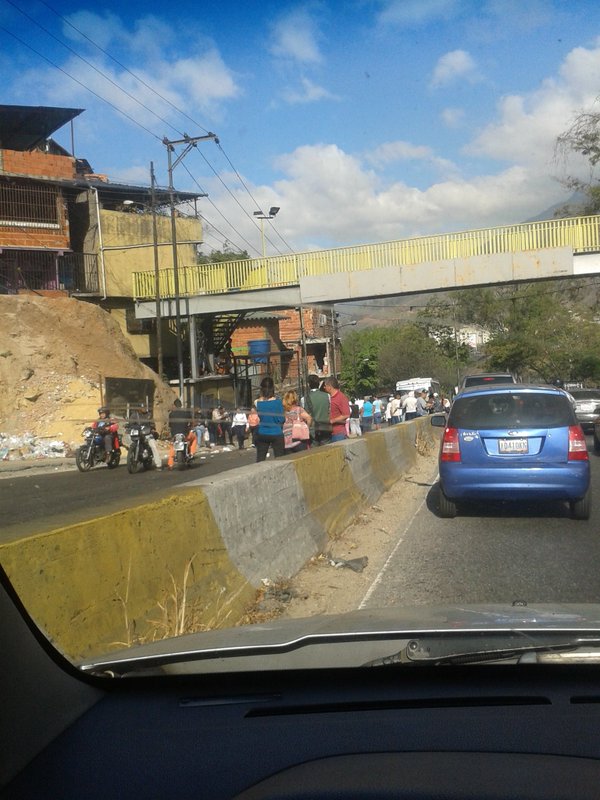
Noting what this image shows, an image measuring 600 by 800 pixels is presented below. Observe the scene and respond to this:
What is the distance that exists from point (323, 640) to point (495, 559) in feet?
17.5

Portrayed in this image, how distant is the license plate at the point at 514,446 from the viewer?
1007cm

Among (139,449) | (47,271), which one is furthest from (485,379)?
(47,271)

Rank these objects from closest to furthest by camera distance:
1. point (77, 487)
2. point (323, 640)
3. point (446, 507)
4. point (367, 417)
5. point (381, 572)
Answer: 1. point (323, 640)
2. point (381, 572)
3. point (446, 507)
4. point (77, 487)
5. point (367, 417)

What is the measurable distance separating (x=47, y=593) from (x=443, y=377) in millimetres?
74467

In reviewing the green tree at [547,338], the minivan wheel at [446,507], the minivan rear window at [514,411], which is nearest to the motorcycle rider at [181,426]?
the minivan wheel at [446,507]

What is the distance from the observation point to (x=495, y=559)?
26.8 feet

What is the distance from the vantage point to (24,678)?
2.54 m

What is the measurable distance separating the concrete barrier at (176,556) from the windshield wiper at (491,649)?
1.61m

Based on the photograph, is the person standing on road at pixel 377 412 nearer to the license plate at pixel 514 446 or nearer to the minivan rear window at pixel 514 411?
the minivan rear window at pixel 514 411

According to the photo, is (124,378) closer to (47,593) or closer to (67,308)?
(67,308)

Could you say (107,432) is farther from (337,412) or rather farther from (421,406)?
(421,406)

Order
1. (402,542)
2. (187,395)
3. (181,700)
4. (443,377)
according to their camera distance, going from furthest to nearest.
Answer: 1. (443,377)
2. (187,395)
3. (402,542)
4. (181,700)

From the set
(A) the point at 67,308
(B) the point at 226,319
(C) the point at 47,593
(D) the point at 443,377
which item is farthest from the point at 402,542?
(D) the point at 443,377

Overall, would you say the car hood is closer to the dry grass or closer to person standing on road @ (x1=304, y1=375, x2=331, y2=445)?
the dry grass
